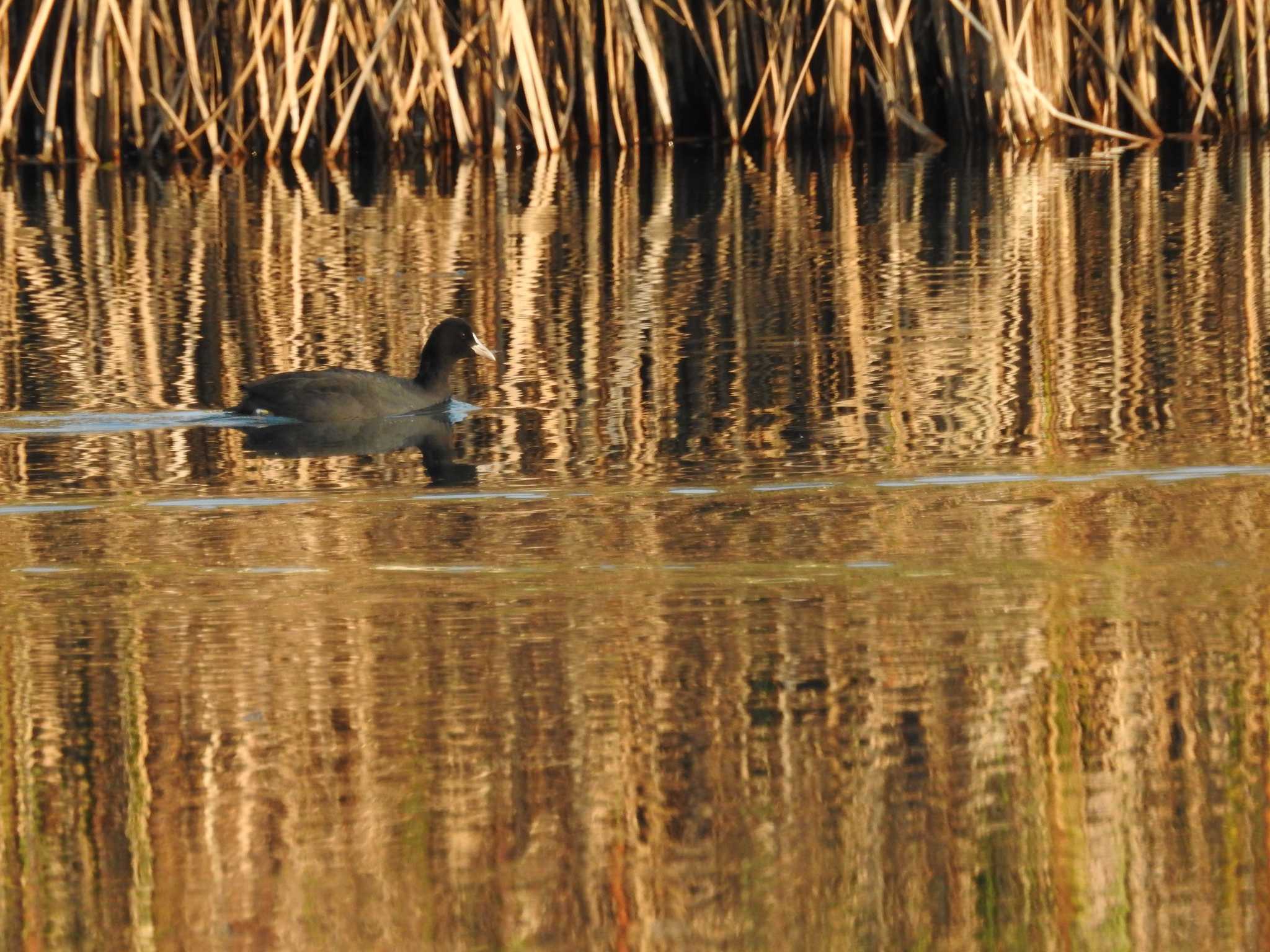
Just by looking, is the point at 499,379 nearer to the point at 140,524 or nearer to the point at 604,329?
the point at 604,329

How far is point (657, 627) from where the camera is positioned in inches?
185

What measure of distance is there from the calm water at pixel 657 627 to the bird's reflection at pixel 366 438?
3cm

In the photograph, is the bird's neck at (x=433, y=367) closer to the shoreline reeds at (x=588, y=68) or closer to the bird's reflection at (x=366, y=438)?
the bird's reflection at (x=366, y=438)

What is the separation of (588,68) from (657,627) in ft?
35.8

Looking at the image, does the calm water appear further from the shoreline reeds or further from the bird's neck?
the shoreline reeds

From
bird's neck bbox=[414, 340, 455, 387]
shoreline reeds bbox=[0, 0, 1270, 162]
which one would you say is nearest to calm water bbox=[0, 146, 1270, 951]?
bird's neck bbox=[414, 340, 455, 387]

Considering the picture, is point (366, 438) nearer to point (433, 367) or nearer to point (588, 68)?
point (433, 367)

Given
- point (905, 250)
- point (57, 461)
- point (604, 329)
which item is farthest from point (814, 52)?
point (57, 461)

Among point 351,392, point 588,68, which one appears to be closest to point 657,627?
point 351,392

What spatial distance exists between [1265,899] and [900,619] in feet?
4.71

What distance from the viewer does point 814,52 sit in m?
15.5

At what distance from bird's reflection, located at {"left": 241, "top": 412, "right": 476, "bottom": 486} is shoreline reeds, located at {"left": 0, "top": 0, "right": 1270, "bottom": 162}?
7500mm

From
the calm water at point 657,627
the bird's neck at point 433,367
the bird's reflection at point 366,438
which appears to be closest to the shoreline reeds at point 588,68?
the calm water at point 657,627

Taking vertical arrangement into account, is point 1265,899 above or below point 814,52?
below
